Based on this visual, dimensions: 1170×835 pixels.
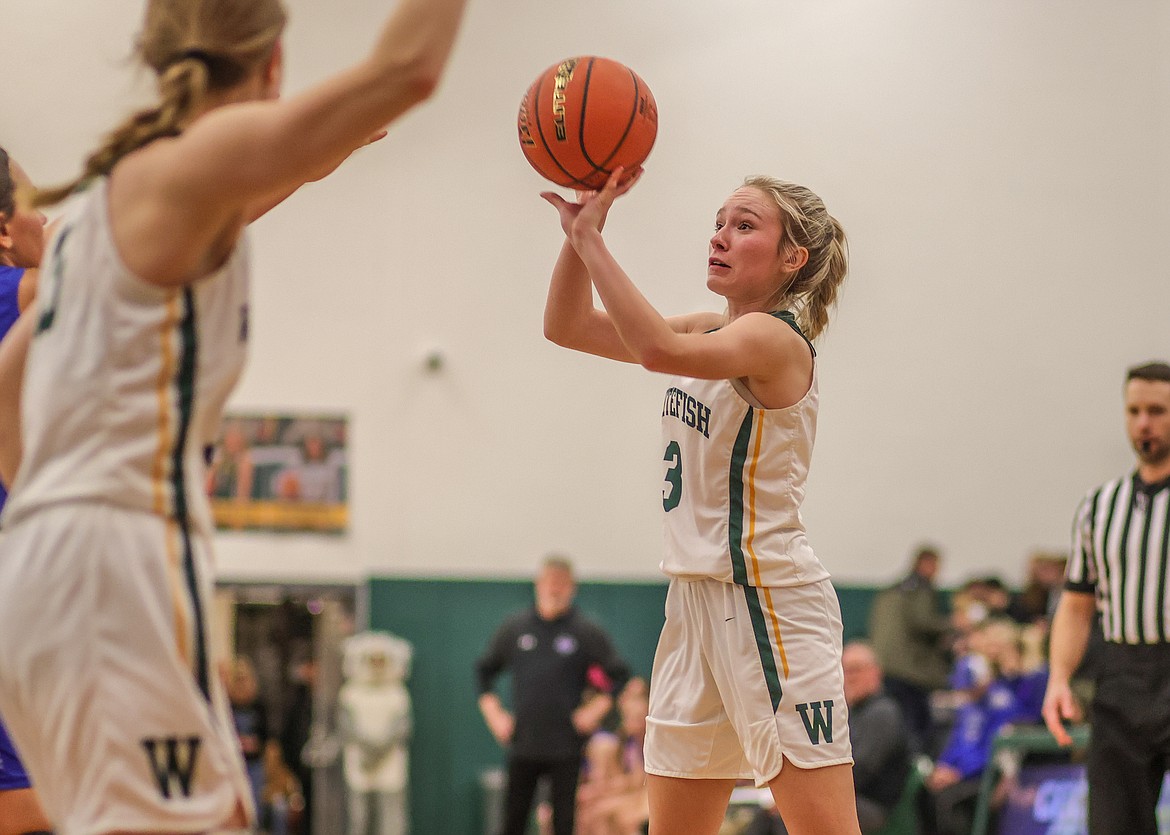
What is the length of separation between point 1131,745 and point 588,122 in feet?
10.4

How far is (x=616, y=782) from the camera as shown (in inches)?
392

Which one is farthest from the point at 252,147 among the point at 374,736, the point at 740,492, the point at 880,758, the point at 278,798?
the point at 278,798

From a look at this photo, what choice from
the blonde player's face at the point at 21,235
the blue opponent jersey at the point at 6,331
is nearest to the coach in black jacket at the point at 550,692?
the blue opponent jersey at the point at 6,331

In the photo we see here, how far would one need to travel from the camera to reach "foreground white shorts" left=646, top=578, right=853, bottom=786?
3.37 m

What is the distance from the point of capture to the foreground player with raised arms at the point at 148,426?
2.07 metres

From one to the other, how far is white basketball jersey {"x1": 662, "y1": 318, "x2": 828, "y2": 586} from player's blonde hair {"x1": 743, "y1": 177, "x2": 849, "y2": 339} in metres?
0.27

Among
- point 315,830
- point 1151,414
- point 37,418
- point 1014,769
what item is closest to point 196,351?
point 37,418

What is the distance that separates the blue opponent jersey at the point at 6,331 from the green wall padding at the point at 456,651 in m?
8.68

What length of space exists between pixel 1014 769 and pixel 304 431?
7.35 m

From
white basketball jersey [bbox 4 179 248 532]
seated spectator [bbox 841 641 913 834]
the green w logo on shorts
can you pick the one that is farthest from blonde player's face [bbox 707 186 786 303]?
seated spectator [bbox 841 641 913 834]

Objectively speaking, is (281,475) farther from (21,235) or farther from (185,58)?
(185,58)

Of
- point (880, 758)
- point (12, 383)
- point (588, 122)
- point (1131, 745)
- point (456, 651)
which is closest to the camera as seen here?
point (12, 383)

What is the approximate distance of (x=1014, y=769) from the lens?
7.15 metres

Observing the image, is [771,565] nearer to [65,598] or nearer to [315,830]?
[65,598]
